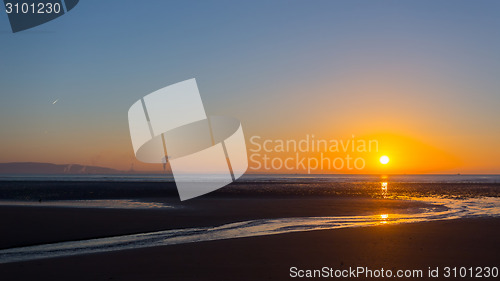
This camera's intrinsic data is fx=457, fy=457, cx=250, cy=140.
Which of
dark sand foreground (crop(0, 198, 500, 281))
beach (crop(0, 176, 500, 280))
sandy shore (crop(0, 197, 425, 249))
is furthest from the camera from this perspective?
sandy shore (crop(0, 197, 425, 249))

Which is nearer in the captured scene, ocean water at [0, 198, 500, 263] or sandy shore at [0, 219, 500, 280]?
sandy shore at [0, 219, 500, 280]

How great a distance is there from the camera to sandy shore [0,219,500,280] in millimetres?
12062

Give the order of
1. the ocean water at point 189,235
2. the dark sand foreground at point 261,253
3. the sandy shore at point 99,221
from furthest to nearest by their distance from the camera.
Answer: the sandy shore at point 99,221 < the ocean water at point 189,235 < the dark sand foreground at point 261,253

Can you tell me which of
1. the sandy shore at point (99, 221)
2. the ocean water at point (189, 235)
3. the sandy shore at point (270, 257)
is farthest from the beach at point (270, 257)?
the sandy shore at point (99, 221)

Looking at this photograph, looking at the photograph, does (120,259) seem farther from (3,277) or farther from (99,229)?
(99,229)

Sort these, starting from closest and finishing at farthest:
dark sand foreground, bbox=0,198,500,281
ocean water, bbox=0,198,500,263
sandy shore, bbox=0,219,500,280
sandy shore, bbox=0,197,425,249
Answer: sandy shore, bbox=0,219,500,280 → dark sand foreground, bbox=0,198,500,281 → ocean water, bbox=0,198,500,263 → sandy shore, bbox=0,197,425,249

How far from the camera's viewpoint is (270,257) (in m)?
14.0

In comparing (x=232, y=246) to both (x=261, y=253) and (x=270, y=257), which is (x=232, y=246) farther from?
(x=270, y=257)

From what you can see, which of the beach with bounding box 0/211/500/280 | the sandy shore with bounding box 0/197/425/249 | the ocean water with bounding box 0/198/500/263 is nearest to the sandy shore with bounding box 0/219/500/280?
the beach with bounding box 0/211/500/280

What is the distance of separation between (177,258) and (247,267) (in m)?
2.44

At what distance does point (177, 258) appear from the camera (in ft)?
45.5

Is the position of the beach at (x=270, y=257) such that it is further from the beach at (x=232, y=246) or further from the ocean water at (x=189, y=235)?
the ocean water at (x=189, y=235)

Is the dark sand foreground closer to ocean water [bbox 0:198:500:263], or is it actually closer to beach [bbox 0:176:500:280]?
beach [bbox 0:176:500:280]

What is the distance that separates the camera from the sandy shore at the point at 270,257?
39.6 ft
